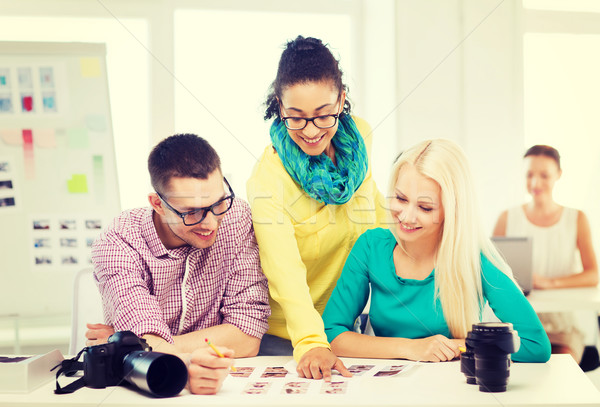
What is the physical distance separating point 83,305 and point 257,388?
1016 mm

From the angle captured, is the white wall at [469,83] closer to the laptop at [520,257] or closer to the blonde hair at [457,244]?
the laptop at [520,257]

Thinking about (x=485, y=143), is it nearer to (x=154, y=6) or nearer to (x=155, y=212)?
(x=154, y=6)

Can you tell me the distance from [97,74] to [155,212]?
1835mm

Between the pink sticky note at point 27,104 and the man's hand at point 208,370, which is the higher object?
the pink sticky note at point 27,104

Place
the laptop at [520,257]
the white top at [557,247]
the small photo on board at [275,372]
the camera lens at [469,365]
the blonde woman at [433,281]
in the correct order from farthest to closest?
the white top at [557,247]
the laptop at [520,257]
the blonde woman at [433,281]
the small photo on board at [275,372]
the camera lens at [469,365]

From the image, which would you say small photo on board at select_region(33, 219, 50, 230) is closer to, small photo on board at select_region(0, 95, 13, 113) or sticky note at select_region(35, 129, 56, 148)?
sticky note at select_region(35, 129, 56, 148)

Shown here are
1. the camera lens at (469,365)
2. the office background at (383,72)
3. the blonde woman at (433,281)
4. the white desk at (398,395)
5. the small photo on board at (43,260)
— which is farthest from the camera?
the office background at (383,72)

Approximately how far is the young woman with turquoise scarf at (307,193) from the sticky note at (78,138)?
64.9 inches

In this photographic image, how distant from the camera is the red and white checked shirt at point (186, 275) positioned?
1.60 metres

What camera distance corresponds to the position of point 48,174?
319cm

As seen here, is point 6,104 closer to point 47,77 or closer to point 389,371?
point 47,77

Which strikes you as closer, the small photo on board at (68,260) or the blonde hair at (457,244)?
the blonde hair at (457,244)

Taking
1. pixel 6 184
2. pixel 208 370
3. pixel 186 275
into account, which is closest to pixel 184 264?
pixel 186 275

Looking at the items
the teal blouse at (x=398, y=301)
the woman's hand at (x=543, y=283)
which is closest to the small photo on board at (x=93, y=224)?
the teal blouse at (x=398, y=301)
